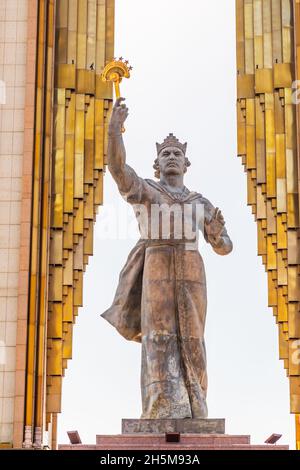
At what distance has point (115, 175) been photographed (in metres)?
8.68

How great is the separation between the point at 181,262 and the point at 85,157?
365 centimetres

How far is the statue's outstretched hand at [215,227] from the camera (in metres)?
8.85

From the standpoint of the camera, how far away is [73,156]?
39.8 ft

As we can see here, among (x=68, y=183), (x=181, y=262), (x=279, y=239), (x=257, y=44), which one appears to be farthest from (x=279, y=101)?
(x=181, y=262)

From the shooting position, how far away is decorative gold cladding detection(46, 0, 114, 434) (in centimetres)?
1177

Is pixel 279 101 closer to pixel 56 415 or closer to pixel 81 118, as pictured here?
pixel 81 118

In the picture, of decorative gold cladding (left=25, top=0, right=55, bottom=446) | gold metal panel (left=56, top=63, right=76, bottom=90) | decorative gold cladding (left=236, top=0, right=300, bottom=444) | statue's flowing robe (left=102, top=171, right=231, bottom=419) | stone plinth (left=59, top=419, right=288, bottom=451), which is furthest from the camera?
gold metal panel (left=56, top=63, right=76, bottom=90)

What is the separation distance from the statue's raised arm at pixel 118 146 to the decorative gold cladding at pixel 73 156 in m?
3.29

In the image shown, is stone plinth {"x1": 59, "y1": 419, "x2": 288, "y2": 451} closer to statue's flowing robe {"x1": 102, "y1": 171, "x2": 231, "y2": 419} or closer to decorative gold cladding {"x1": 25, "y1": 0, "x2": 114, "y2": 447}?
statue's flowing robe {"x1": 102, "y1": 171, "x2": 231, "y2": 419}

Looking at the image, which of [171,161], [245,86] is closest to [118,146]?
[171,161]

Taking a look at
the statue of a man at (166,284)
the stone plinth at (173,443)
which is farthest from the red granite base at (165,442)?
the statue of a man at (166,284)

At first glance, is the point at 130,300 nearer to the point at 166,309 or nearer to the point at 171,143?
the point at 166,309

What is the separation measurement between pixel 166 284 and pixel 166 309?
20cm

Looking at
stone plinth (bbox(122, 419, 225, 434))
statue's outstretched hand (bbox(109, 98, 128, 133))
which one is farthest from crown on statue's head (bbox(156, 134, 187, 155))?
stone plinth (bbox(122, 419, 225, 434))
